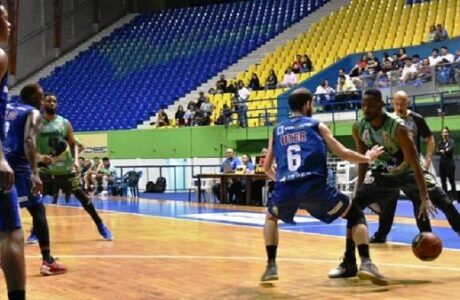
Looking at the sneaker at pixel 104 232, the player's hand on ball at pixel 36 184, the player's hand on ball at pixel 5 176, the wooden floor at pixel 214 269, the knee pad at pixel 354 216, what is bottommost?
the wooden floor at pixel 214 269

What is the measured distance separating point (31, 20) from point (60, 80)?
4.16 metres

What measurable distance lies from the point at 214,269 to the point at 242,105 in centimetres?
1679

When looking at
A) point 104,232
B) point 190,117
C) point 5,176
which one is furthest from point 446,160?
point 5,176

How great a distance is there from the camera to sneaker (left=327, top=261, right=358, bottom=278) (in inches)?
261

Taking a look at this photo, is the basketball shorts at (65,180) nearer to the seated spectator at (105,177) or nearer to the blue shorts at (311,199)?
the blue shorts at (311,199)

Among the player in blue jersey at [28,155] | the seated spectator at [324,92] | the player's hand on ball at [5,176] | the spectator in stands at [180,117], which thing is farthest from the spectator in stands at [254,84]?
the player's hand on ball at [5,176]

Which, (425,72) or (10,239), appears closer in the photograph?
(10,239)

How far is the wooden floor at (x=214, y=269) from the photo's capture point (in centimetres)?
597

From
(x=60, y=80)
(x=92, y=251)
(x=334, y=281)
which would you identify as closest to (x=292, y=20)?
(x=60, y=80)

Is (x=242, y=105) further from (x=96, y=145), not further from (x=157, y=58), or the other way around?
(x=157, y=58)

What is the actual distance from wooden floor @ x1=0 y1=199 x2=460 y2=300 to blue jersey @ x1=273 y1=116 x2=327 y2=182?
3.09 feet

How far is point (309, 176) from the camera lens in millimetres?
6066

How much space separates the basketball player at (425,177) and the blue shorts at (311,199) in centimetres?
154

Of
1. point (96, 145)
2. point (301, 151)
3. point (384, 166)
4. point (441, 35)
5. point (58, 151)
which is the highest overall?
point (441, 35)
